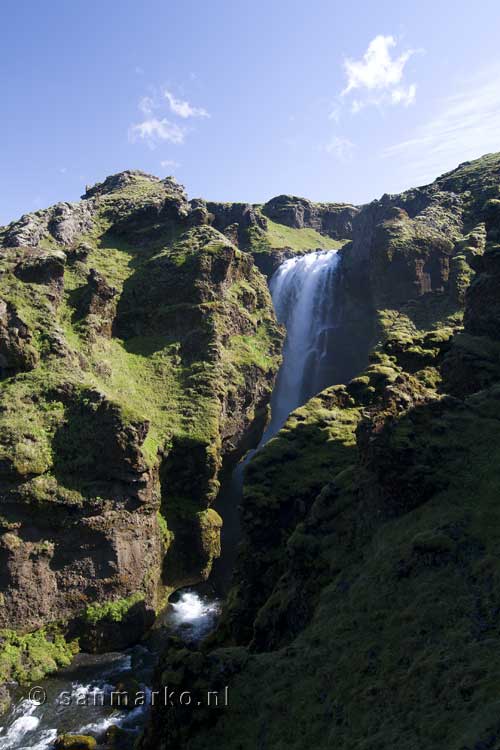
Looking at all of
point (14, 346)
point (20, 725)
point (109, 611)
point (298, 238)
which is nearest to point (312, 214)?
point (298, 238)

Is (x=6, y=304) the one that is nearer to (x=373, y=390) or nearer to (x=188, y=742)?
(x=373, y=390)

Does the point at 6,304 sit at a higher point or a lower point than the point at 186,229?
lower

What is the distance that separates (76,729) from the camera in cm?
2316

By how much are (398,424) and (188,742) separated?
40.4 feet

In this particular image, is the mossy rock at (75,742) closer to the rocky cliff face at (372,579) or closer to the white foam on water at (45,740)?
the white foam on water at (45,740)

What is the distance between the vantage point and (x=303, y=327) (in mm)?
66188

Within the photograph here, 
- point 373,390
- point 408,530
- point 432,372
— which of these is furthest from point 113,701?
point 432,372

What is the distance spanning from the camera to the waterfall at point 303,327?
6094cm

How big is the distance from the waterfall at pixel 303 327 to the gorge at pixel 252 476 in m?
0.36

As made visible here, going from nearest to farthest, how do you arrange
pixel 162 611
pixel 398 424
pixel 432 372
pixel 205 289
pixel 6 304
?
pixel 398 424 < pixel 432 372 < pixel 162 611 < pixel 6 304 < pixel 205 289

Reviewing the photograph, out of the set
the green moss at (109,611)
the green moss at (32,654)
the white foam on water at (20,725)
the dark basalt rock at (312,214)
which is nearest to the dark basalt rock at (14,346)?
the green moss at (109,611)

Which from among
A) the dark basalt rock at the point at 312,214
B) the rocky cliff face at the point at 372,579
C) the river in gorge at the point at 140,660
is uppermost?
the dark basalt rock at the point at 312,214

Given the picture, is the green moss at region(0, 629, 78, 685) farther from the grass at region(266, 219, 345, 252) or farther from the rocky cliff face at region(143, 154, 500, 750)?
the grass at region(266, 219, 345, 252)

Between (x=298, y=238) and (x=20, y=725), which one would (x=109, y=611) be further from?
(x=298, y=238)
